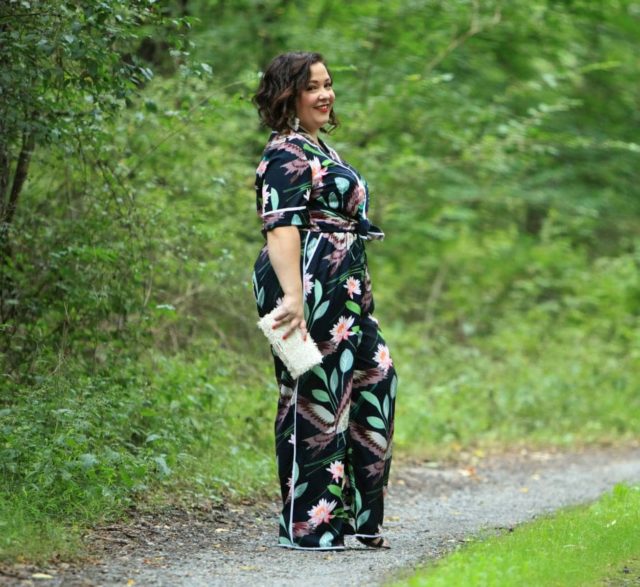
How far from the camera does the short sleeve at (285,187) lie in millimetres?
4570

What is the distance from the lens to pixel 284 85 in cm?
472

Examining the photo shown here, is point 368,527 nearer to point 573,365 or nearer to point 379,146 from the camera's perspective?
point 379,146

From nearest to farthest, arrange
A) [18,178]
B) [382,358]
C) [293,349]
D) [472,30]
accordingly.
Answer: [293,349] → [382,358] → [18,178] → [472,30]

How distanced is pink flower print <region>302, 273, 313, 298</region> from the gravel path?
1106 mm

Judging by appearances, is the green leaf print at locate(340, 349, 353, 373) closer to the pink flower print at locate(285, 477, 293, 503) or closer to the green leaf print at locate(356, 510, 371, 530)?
the pink flower print at locate(285, 477, 293, 503)

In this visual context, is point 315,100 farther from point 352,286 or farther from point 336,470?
point 336,470

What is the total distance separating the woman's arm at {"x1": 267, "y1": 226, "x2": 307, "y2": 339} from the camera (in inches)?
178

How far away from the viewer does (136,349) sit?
6.64m

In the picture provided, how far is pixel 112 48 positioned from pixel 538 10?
757cm

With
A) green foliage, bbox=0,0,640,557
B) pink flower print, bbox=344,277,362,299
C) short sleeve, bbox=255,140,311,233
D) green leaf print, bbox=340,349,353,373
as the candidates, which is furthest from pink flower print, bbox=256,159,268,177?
green foliage, bbox=0,0,640,557

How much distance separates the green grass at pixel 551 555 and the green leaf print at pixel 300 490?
689 mm

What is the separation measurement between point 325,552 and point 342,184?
1.57 meters

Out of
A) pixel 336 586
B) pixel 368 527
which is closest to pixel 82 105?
pixel 368 527

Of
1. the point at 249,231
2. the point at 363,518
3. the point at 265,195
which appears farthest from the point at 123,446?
the point at 249,231
